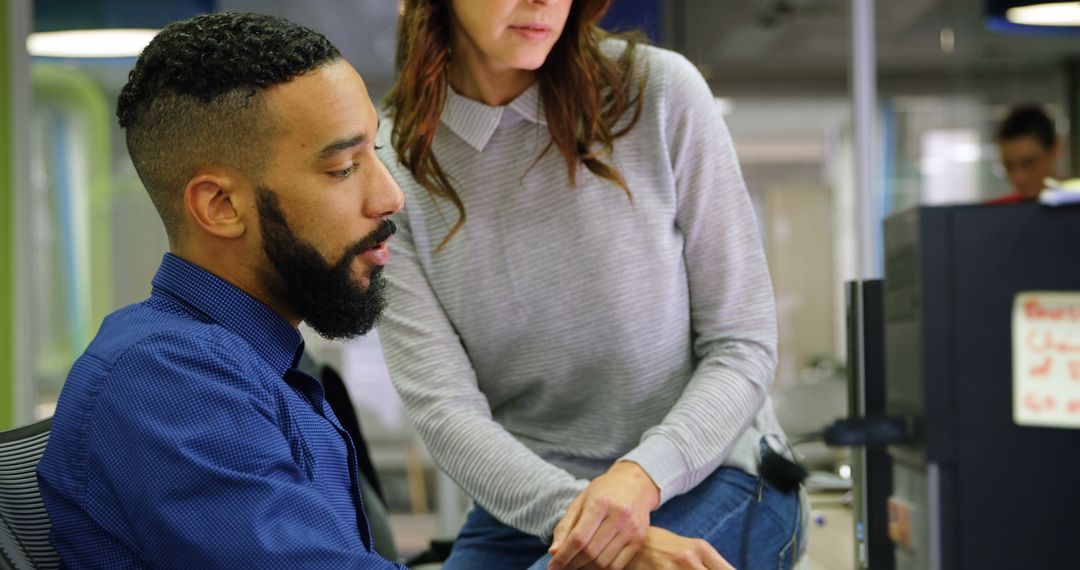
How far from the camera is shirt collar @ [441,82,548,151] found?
1427 mm

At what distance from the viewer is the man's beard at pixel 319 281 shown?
1006 mm

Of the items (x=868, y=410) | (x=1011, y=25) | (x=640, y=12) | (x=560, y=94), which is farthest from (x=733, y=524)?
(x=1011, y=25)

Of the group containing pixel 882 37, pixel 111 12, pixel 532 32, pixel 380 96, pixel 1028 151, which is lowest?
pixel 1028 151

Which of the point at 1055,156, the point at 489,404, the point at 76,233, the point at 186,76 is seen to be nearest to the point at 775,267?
the point at 1055,156

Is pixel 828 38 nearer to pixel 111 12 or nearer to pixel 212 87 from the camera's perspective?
pixel 111 12

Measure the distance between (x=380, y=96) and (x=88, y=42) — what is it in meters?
1.18

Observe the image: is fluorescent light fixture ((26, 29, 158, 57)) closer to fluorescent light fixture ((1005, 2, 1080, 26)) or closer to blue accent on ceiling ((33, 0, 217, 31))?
blue accent on ceiling ((33, 0, 217, 31))

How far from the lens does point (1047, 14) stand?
14.2ft

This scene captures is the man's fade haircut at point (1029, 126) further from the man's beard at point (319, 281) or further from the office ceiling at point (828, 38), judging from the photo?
the man's beard at point (319, 281)

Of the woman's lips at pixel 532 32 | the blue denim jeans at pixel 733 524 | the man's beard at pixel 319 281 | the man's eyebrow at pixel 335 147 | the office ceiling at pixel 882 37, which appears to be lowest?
the blue denim jeans at pixel 733 524

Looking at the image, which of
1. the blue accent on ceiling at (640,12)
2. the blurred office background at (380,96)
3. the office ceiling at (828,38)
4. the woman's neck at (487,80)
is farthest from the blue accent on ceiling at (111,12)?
the woman's neck at (487,80)

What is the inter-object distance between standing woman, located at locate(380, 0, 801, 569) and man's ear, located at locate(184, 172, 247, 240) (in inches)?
16.7

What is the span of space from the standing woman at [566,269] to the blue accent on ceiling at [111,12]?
256cm

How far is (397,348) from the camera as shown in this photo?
56.7 inches
